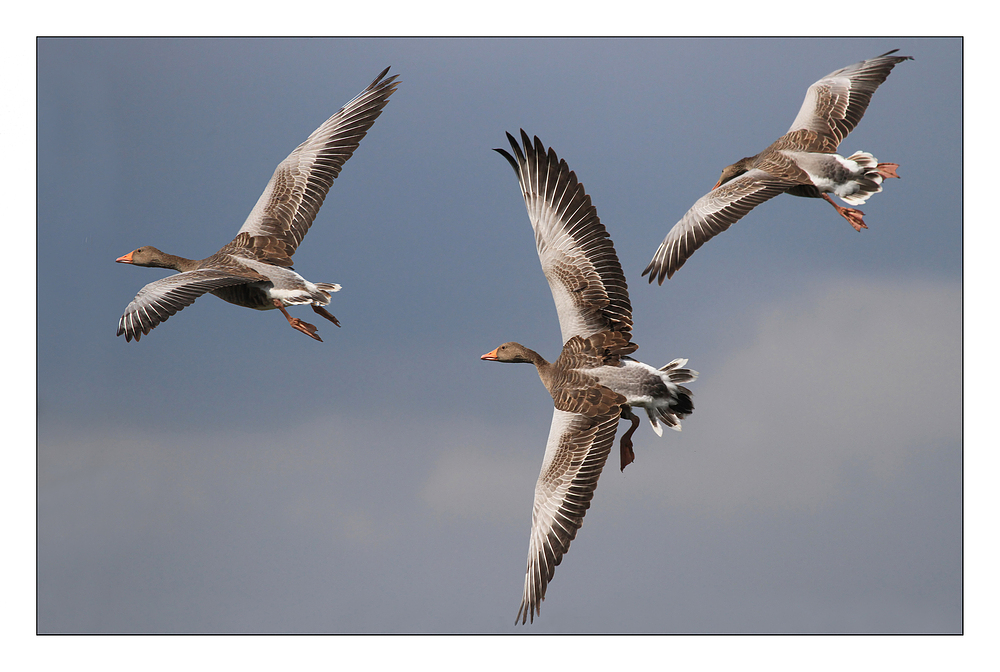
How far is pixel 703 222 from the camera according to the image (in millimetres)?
8898

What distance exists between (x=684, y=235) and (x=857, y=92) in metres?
3.02

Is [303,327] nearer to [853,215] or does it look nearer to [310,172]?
[310,172]

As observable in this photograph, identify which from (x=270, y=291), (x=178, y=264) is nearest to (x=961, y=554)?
(x=270, y=291)

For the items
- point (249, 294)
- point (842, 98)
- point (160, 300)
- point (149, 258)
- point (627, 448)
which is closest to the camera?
point (160, 300)

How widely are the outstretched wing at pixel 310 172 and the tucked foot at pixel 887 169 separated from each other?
18.3 feet

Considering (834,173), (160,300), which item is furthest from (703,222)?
(160,300)

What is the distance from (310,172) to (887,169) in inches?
251

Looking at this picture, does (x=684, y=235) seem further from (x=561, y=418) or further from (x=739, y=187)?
(x=561, y=418)

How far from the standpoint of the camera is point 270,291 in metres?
9.34

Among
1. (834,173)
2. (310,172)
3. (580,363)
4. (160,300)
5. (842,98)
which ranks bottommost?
(580,363)

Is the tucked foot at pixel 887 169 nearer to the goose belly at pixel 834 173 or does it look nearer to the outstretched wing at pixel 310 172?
the goose belly at pixel 834 173

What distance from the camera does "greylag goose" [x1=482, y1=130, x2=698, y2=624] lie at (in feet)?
26.6

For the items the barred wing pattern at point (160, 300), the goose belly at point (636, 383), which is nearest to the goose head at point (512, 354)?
the goose belly at point (636, 383)
